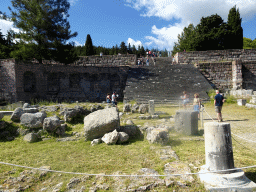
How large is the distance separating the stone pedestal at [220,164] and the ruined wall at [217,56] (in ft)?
61.7

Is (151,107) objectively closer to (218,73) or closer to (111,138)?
(111,138)

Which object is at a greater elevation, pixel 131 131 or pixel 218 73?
pixel 218 73

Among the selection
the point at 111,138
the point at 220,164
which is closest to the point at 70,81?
the point at 111,138

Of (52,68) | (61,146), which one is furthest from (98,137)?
(52,68)

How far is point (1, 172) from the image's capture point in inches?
169

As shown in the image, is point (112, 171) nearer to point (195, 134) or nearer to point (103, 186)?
point (103, 186)

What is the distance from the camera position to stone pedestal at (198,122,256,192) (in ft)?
10.6

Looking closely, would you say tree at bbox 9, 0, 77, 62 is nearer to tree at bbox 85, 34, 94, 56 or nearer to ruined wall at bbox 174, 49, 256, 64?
ruined wall at bbox 174, 49, 256, 64

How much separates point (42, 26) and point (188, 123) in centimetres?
1581

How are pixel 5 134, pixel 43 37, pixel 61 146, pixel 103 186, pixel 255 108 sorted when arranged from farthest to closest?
pixel 43 37
pixel 255 108
pixel 5 134
pixel 61 146
pixel 103 186

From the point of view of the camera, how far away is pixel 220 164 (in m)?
3.51

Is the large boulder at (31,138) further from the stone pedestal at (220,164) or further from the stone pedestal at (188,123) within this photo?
the stone pedestal at (220,164)

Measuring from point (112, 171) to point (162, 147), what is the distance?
185cm

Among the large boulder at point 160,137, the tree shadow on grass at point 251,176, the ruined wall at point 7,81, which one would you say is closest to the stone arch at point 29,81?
the ruined wall at point 7,81
